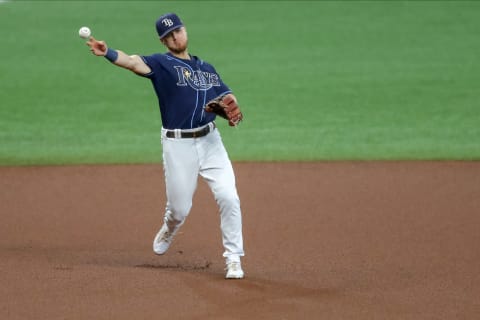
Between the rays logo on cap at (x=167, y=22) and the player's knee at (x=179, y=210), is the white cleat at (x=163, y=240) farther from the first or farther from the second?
the rays logo on cap at (x=167, y=22)

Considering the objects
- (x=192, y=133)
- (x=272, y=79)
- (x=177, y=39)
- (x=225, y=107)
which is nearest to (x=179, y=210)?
(x=192, y=133)

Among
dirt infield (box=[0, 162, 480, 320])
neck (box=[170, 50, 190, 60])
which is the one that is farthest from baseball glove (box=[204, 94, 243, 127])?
dirt infield (box=[0, 162, 480, 320])

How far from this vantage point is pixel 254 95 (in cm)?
1491

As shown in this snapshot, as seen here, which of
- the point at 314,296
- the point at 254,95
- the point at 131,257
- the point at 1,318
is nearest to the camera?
the point at 1,318

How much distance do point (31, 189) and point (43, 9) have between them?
35.7 feet

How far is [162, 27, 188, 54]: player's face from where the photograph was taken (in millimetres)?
7543

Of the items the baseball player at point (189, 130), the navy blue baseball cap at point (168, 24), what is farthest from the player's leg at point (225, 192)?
the navy blue baseball cap at point (168, 24)

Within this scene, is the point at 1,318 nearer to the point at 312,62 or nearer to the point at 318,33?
the point at 312,62

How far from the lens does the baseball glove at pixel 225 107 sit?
743cm

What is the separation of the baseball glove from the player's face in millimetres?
444

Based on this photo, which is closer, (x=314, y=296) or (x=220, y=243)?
(x=314, y=296)

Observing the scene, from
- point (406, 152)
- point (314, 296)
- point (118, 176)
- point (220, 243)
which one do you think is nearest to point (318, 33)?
point (406, 152)

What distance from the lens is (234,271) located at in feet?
24.6

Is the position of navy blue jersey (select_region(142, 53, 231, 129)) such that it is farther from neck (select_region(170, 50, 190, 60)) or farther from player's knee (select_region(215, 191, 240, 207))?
player's knee (select_region(215, 191, 240, 207))
